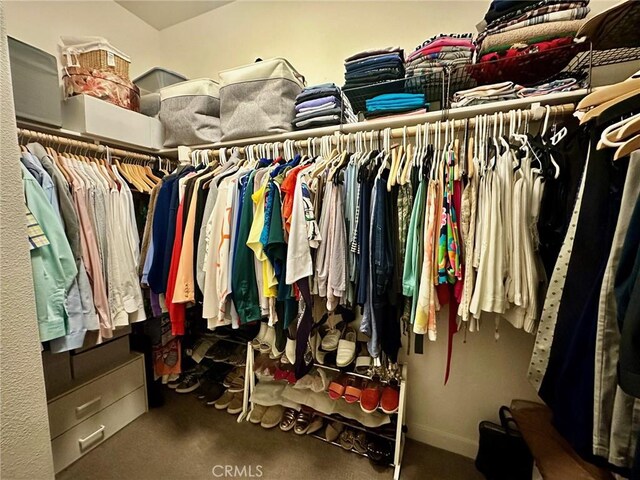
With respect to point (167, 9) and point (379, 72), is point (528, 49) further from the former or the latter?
point (167, 9)

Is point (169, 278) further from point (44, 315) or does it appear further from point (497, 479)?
point (497, 479)

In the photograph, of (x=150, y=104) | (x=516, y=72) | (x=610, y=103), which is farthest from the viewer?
(x=150, y=104)

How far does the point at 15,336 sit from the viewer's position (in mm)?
495

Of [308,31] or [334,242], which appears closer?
[334,242]

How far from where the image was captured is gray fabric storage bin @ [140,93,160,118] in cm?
173

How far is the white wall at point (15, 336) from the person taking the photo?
48cm

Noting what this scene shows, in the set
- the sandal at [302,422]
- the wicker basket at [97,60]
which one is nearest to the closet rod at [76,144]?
the wicker basket at [97,60]

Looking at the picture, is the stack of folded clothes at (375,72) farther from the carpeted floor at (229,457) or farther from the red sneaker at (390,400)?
the carpeted floor at (229,457)

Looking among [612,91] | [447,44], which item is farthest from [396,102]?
[612,91]

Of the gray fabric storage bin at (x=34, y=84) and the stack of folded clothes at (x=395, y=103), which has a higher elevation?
the gray fabric storage bin at (x=34, y=84)

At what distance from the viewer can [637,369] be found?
482 millimetres

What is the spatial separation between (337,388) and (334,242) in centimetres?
89

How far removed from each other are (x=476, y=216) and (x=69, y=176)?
1778mm

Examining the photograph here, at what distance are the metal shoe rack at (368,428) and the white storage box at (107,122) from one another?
1.42 metres
